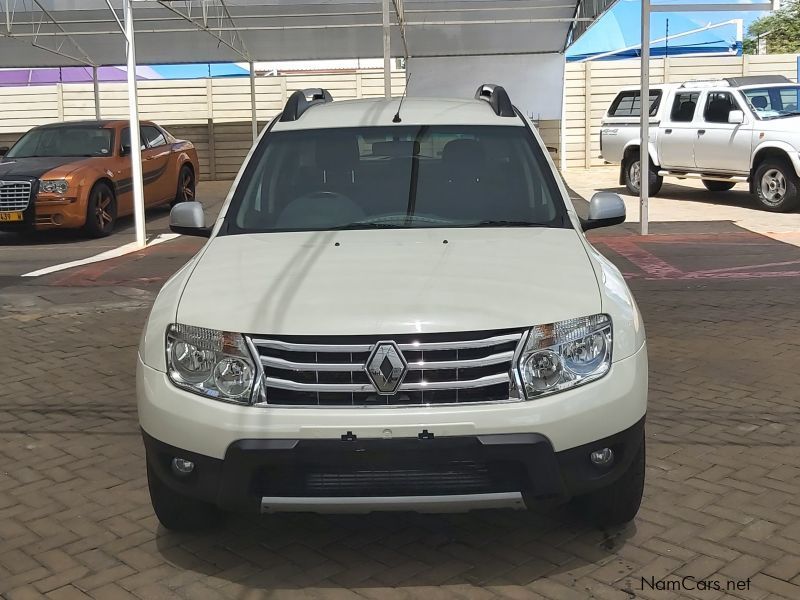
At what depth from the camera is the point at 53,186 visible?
13.1 meters

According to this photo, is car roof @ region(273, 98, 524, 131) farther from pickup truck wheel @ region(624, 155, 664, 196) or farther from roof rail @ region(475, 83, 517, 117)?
pickup truck wheel @ region(624, 155, 664, 196)

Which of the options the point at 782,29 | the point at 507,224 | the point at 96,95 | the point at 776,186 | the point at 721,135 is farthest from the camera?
the point at 782,29

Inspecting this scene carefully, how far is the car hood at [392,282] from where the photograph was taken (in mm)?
3367

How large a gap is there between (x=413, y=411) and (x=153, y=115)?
22.6 m

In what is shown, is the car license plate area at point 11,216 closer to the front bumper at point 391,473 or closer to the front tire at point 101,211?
the front tire at point 101,211

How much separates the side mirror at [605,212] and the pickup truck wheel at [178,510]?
218cm

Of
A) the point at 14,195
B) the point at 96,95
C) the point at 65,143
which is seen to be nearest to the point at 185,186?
the point at 65,143

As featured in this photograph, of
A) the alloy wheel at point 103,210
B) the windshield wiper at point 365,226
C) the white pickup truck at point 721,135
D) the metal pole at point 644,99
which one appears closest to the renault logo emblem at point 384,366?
the windshield wiper at point 365,226

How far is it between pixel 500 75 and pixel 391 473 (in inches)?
813

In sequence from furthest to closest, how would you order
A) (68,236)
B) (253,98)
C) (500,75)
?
(500,75) → (253,98) → (68,236)

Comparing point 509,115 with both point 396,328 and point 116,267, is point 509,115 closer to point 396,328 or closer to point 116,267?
point 396,328

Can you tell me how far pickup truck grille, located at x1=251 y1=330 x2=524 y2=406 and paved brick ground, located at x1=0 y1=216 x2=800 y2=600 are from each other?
72cm

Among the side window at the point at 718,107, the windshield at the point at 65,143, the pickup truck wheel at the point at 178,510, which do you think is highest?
the side window at the point at 718,107

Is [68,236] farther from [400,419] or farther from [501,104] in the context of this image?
[400,419]
